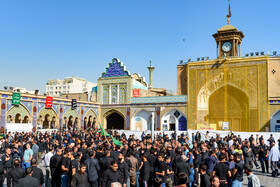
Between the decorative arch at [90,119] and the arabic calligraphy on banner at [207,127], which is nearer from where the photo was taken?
the arabic calligraphy on banner at [207,127]

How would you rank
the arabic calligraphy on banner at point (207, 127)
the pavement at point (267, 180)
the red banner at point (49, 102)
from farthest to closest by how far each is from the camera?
the red banner at point (49, 102), the arabic calligraphy on banner at point (207, 127), the pavement at point (267, 180)

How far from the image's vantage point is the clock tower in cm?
3706

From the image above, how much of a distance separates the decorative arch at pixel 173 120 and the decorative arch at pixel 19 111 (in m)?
16.5

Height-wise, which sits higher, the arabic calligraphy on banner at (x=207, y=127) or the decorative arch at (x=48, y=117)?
the decorative arch at (x=48, y=117)

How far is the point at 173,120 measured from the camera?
3716 cm

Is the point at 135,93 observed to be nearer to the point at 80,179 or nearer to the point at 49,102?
the point at 49,102

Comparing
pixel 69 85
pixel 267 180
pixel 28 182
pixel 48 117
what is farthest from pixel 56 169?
pixel 69 85

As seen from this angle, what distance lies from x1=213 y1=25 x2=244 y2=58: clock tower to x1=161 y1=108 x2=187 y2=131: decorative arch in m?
9.32

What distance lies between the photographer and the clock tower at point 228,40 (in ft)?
122

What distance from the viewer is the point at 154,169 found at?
906 centimetres

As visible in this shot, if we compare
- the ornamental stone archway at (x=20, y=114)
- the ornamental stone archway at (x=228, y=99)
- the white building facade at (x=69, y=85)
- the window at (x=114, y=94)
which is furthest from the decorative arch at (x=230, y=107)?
the white building facade at (x=69, y=85)

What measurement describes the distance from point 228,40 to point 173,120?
1275 centimetres

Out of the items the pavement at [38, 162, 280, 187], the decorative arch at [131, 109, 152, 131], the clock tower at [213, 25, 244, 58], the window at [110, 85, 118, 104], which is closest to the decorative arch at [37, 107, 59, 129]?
the window at [110, 85, 118, 104]

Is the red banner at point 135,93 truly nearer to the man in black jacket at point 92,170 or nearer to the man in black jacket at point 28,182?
the man in black jacket at point 92,170
